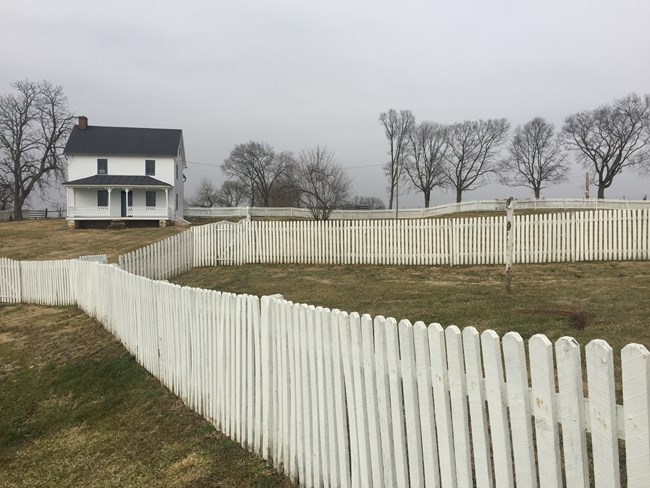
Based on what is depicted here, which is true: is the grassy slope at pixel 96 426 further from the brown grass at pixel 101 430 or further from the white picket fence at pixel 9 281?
the white picket fence at pixel 9 281

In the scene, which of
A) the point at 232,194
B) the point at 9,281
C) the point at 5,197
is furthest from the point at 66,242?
the point at 232,194

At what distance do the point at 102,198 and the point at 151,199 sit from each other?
3842 millimetres

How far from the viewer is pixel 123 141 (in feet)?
130

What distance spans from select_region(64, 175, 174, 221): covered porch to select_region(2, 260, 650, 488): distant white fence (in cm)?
3337

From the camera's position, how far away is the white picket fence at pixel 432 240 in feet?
45.1

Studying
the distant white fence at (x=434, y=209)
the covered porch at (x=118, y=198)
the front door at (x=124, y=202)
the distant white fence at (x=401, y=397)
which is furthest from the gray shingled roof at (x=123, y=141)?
the distant white fence at (x=401, y=397)

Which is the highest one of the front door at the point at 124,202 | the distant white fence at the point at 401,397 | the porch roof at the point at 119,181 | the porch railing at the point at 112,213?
the porch roof at the point at 119,181

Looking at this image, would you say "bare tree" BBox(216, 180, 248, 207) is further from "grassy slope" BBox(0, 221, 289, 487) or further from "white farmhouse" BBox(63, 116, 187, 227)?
"grassy slope" BBox(0, 221, 289, 487)

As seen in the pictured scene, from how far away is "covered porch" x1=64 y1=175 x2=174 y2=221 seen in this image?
3569 centimetres

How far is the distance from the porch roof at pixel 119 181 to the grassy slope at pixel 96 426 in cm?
2877

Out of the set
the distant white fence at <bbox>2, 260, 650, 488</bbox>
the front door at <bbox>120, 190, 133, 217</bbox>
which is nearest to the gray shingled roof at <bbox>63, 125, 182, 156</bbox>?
the front door at <bbox>120, 190, 133, 217</bbox>

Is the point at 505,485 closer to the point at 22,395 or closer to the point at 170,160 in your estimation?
the point at 22,395

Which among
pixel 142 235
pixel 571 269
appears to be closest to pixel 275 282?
pixel 571 269

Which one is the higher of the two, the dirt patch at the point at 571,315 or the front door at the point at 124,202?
the front door at the point at 124,202
